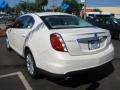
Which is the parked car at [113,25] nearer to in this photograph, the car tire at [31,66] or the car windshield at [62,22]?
the car windshield at [62,22]

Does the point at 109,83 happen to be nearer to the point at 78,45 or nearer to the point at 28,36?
the point at 78,45

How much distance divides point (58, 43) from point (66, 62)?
0.43m

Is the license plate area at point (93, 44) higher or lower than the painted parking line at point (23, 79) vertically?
higher

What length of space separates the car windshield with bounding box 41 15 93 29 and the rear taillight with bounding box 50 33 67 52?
21.3 inches

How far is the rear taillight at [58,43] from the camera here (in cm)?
530

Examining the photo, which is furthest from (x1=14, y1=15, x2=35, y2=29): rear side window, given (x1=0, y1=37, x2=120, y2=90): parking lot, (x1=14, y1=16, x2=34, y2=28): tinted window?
(x1=0, y1=37, x2=120, y2=90): parking lot

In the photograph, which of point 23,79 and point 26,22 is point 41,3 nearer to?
point 26,22

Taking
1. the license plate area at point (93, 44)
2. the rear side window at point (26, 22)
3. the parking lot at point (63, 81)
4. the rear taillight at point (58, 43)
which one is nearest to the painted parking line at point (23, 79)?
the parking lot at point (63, 81)

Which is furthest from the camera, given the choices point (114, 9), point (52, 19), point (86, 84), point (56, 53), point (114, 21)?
point (114, 9)

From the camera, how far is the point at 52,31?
220 inches

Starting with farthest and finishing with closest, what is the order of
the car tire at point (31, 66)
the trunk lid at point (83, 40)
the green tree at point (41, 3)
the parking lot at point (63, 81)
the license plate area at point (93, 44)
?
the green tree at point (41, 3)
the car tire at point (31, 66)
the parking lot at point (63, 81)
the license plate area at point (93, 44)
the trunk lid at point (83, 40)

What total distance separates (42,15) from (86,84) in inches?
83.5

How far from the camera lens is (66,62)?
524cm

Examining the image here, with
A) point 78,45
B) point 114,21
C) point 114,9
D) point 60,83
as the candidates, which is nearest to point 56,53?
point 78,45
